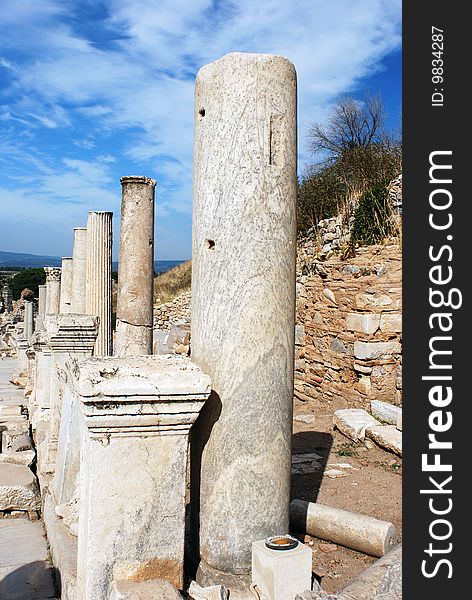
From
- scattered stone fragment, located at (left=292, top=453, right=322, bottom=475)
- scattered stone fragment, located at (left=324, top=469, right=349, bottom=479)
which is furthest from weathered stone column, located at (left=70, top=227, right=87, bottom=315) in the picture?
scattered stone fragment, located at (left=324, top=469, right=349, bottom=479)

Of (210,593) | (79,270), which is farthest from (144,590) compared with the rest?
(79,270)

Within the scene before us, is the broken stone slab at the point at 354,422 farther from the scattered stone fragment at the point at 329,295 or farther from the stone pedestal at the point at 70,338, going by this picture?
the stone pedestal at the point at 70,338

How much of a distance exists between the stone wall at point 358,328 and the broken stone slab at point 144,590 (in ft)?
20.9

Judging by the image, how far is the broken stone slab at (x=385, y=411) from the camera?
775 cm

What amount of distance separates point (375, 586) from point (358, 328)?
20.5 feet

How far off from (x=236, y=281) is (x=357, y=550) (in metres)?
2.17

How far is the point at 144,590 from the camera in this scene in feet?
9.50

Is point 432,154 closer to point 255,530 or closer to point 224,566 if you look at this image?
point 255,530

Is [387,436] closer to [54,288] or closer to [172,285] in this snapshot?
[54,288]

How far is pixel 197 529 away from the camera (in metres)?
3.58

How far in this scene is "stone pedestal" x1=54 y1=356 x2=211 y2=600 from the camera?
9.62ft

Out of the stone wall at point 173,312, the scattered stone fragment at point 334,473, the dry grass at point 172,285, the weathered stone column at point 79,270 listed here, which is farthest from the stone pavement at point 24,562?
the dry grass at point 172,285

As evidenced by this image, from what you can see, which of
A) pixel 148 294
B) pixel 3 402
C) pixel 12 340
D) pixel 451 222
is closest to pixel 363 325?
pixel 148 294

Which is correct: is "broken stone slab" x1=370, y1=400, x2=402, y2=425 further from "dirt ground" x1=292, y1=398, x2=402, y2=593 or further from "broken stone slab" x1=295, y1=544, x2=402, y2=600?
"broken stone slab" x1=295, y1=544, x2=402, y2=600
